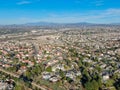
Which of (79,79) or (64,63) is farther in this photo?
(64,63)

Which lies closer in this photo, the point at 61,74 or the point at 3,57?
the point at 61,74

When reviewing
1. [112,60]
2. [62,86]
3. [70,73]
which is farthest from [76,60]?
[62,86]

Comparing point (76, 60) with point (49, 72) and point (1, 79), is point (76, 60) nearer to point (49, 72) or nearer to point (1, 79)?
point (49, 72)

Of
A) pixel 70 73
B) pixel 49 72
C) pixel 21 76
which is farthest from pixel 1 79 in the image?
pixel 70 73

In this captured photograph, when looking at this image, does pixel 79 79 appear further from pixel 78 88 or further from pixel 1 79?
pixel 1 79

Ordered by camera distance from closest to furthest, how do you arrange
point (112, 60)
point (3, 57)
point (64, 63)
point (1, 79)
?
point (1, 79)
point (64, 63)
point (112, 60)
point (3, 57)

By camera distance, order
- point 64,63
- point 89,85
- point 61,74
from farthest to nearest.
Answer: point 64,63 → point 61,74 → point 89,85

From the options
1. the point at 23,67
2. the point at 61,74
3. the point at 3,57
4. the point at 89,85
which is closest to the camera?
the point at 89,85

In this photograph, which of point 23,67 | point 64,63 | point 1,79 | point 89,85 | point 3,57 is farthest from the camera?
point 3,57
